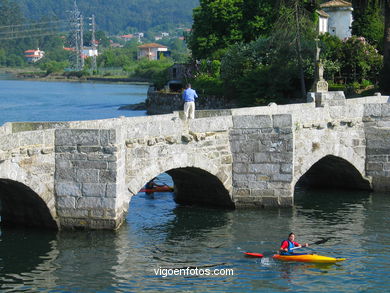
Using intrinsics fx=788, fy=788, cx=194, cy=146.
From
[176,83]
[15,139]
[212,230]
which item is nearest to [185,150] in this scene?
[212,230]

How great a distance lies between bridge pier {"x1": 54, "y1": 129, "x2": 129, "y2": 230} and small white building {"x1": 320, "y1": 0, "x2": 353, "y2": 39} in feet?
175

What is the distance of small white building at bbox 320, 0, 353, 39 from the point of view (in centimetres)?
7138

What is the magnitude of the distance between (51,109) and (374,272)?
64.9 meters

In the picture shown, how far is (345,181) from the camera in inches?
1174

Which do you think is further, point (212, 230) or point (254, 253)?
point (212, 230)

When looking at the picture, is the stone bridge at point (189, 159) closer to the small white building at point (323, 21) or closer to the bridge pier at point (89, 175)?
the bridge pier at point (89, 175)

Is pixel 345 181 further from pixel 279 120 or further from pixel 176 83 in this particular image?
pixel 176 83

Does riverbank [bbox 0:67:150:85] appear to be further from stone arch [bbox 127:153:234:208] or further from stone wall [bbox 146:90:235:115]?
stone arch [bbox 127:153:234:208]

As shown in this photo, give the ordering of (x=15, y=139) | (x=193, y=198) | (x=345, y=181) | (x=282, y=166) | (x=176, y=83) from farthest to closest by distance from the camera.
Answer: (x=176, y=83)
(x=345, y=181)
(x=193, y=198)
(x=282, y=166)
(x=15, y=139)

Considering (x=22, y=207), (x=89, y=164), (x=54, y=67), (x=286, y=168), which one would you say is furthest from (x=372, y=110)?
(x=54, y=67)

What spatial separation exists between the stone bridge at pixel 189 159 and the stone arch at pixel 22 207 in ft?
0.13

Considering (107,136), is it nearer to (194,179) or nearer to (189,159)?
(189,159)

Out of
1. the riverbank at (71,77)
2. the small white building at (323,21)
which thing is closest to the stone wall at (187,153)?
the small white building at (323,21)

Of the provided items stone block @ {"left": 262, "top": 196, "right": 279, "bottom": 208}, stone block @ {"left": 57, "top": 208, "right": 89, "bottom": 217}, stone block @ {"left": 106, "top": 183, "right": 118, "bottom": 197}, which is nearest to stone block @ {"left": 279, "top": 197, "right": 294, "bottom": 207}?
stone block @ {"left": 262, "top": 196, "right": 279, "bottom": 208}
